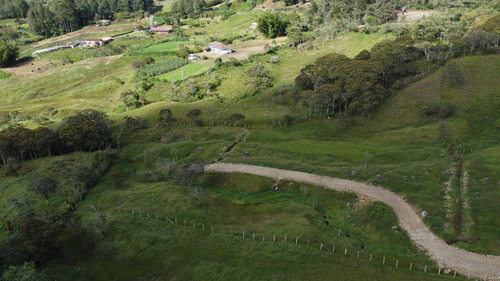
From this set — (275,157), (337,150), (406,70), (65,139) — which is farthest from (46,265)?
(406,70)

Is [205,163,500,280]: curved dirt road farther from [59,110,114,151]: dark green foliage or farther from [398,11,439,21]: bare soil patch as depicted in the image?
[398,11,439,21]: bare soil patch

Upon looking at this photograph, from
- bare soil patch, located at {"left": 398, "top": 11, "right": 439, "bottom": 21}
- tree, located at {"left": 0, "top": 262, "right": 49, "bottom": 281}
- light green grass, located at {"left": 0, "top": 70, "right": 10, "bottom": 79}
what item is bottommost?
tree, located at {"left": 0, "top": 262, "right": 49, "bottom": 281}

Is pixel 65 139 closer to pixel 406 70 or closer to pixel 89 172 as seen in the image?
pixel 89 172

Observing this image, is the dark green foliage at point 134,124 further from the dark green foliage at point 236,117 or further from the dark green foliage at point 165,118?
the dark green foliage at point 236,117

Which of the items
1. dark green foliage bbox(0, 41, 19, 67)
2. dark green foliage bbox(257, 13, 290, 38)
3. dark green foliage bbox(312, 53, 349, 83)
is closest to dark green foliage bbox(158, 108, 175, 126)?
dark green foliage bbox(312, 53, 349, 83)

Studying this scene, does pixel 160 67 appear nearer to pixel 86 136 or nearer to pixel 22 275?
pixel 86 136
